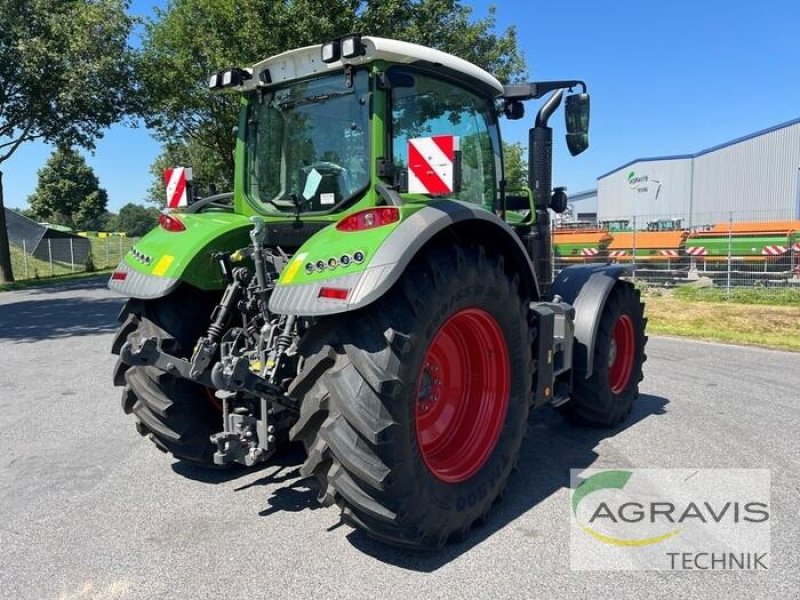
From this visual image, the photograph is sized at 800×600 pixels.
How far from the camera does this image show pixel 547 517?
338 centimetres

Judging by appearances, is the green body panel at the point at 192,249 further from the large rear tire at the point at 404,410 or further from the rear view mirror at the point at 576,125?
the rear view mirror at the point at 576,125

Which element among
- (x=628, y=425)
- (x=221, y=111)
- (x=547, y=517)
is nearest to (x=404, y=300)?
(x=547, y=517)

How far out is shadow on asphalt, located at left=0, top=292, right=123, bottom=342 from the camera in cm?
995

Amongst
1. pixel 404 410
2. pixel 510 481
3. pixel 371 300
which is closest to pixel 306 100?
pixel 371 300

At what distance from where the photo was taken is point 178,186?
14.6 ft

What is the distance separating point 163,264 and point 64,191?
55031mm

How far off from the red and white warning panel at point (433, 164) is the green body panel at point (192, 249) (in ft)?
4.10

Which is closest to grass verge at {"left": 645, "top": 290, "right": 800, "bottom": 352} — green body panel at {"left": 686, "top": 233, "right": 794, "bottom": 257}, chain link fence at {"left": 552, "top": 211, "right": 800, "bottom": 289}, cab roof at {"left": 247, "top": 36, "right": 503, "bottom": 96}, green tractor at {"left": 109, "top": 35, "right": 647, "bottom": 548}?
chain link fence at {"left": 552, "top": 211, "right": 800, "bottom": 289}

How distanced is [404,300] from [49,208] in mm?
56661

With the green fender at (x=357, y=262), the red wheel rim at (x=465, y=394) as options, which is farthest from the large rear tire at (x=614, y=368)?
the green fender at (x=357, y=262)

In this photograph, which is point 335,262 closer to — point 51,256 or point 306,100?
point 306,100

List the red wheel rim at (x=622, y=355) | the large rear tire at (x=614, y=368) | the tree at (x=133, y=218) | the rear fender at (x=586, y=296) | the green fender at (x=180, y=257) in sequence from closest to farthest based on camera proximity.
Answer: the green fender at (x=180, y=257), the rear fender at (x=586, y=296), the large rear tire at (x=614, y=368), the red wheel rim at (x=622, y=355), the tree at (x=133, y=218)

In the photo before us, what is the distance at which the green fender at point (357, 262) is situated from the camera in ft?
8.82

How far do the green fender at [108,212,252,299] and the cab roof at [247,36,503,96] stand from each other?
3.14 ft
